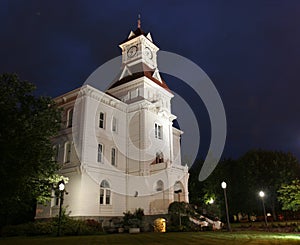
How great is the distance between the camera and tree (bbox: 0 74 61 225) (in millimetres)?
17438

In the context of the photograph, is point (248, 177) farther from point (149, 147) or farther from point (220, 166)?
point (149, 147)

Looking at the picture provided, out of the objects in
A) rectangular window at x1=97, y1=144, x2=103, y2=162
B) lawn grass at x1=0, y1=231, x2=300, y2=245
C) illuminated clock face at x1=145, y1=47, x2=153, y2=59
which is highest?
illuminated clock face at x1=145, y1=47, x2=153, y2=59

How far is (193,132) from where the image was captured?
46.7m

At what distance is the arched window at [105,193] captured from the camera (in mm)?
26820

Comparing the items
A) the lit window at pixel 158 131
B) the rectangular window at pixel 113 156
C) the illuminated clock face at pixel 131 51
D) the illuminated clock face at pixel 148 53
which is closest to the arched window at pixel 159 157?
the lit window at pixel 158 131

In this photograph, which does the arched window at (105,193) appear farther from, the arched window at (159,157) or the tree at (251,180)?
the tree at (251,180)

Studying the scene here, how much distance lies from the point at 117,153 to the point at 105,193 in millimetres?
4663

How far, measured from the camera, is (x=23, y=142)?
1834cm

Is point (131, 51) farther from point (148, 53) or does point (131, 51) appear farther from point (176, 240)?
point (176, 240)

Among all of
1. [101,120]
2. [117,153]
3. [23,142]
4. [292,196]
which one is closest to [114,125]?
[101,120]

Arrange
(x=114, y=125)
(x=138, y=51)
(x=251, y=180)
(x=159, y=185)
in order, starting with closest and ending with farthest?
(x=159, y=185) < (x=114, y=125) < (x=138, y=51) < (x=251, y=180)

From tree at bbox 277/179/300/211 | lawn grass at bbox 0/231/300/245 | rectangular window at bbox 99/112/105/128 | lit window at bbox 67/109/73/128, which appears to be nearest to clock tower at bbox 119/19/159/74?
rectangular window at bbox 99/112/105/128

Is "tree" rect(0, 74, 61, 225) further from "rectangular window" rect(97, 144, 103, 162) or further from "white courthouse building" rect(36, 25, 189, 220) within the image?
"rectangular window" rect(97, 144, 103, 162)

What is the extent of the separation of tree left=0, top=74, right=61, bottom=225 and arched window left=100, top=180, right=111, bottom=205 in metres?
6.01
